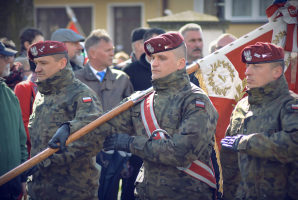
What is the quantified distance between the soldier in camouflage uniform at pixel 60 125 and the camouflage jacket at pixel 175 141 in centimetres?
57

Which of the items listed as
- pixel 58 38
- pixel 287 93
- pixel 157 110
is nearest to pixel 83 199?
pixel 157 110

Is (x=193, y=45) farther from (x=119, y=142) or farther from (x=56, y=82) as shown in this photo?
(x=119, y=142)

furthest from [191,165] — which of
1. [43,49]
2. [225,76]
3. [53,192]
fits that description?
[43,49]

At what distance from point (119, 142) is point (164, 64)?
0.75 m

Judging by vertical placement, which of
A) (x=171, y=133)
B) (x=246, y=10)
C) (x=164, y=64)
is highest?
(x=246, y=10)

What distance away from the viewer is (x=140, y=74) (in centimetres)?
480

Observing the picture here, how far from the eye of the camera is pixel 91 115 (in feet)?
10.0

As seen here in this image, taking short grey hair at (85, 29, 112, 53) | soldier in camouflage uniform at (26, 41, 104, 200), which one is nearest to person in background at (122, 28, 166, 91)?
short grey hair at (85, 29, 112, 53)

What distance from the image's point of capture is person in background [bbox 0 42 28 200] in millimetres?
3742

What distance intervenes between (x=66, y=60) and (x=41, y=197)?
4.55 ft

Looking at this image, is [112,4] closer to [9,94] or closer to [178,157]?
[9,94]

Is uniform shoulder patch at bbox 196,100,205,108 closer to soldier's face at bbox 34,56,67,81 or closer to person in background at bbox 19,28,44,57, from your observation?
soldier's face at bbox 34,56,67,81

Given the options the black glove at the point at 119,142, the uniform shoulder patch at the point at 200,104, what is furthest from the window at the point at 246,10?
the black glove at the point at 119,142

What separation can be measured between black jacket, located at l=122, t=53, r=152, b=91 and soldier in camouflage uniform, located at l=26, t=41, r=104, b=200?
1.45 m
